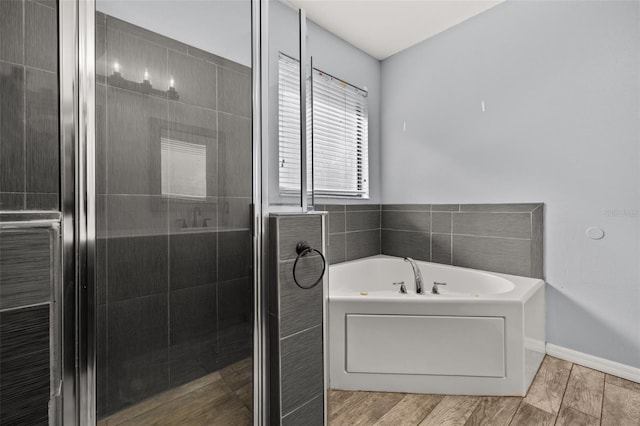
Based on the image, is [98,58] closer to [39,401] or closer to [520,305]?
[39,401]

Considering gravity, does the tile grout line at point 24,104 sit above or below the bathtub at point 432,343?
above

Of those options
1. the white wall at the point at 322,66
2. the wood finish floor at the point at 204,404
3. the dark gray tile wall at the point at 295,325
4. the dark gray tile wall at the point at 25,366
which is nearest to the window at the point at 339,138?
the white wall at the point at 322,66

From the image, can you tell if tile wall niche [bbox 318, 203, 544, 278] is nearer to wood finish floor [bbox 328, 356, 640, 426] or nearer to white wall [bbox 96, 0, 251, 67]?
wood finish floor [bbox 328, 356, 640, 426]

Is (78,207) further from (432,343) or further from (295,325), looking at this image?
(432,343)

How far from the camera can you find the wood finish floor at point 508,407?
157cm

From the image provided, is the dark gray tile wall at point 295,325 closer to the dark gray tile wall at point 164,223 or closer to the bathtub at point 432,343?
the dark gray tile wall at point 164,223

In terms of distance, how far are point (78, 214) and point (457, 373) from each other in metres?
1.93

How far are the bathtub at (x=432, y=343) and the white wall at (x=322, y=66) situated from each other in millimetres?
907

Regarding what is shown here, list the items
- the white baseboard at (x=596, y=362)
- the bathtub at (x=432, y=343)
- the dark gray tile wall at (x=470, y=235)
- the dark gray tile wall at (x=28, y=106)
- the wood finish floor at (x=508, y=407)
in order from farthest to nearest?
the dark gray tile wall at (x=470, y=235), the white baseboard at (x=596, y=362), the bathtub at (x=432, y=343), the wood finish floor at (x=508, y=407), the dark gray tile wall at (x=28, y=106)

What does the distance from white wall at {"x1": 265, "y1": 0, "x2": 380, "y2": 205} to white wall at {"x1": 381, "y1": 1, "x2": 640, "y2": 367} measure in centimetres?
52

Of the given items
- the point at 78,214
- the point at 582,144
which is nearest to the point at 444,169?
the point at 582,144

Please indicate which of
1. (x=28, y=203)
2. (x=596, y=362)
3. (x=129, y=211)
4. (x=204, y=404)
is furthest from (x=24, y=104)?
(x=596, y=362)

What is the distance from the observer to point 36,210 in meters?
0.78

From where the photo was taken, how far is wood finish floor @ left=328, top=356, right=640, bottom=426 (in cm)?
157
